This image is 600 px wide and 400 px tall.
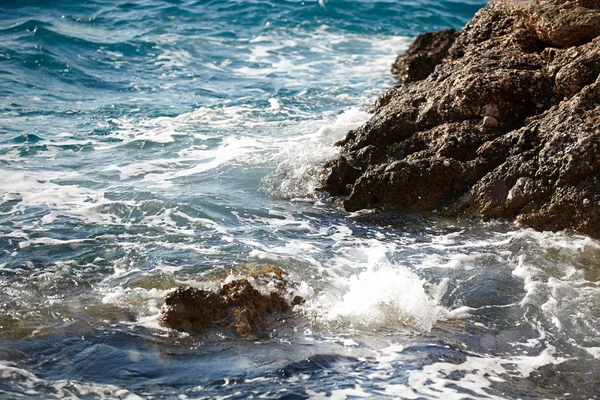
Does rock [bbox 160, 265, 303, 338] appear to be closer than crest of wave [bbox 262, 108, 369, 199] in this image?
Yes

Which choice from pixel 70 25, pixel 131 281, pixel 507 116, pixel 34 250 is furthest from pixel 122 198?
pixel 70 25

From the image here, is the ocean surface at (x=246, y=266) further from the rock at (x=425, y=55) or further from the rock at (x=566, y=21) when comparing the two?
the rock at (x=566, y=21)

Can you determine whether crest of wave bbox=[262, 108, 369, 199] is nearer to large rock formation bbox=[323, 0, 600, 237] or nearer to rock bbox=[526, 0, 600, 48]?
large rock formation bbox=[323, 0, 600, 237]

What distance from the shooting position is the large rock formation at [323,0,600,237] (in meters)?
6.16

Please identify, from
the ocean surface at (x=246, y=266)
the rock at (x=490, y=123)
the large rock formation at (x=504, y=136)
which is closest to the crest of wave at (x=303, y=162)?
the ocean surface at (x=246, y=266)

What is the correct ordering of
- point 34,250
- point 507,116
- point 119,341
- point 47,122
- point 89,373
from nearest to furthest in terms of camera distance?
1. point 89,373
2. point 119,341
3. point 34,250
4. point 507,116
5. point 47,122

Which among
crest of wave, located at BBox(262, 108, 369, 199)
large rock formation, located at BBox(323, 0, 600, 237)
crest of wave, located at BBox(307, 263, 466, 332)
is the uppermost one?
large rock formation, located at BBox(323, 0, 600, 237)

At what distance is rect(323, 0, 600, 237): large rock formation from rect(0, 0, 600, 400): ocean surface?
211mm

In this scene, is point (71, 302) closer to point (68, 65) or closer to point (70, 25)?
point (68, 65)

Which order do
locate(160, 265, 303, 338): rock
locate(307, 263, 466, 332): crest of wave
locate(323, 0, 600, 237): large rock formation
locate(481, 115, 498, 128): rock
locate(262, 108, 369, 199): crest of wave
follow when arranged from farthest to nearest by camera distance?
locate(262, 108, 369, 199): crest of wave
locate(481, 115, 498, 128): rock
locate(323, 0, 600, 237): large rock formation
locate(307, 263, 466, 332): crest of wave
locate(160, 265, 303, 338): rock

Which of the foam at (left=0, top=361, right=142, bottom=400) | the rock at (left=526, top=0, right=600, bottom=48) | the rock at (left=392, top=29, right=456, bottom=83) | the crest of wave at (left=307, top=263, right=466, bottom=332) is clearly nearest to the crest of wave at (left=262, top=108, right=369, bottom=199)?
the crest of wave at (left=307, top=263, right=466, bottom=332)

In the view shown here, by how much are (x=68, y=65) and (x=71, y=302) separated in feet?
30.1

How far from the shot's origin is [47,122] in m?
10.3

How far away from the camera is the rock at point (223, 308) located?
191 inches
